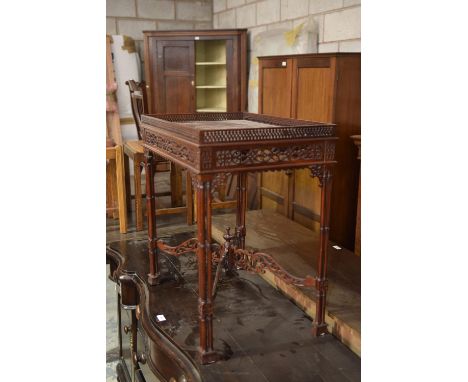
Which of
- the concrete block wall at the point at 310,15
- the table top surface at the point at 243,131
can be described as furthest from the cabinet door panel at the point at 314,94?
the table top surface at the point at 243,131

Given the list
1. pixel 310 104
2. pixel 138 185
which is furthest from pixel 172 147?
pixel 310 104

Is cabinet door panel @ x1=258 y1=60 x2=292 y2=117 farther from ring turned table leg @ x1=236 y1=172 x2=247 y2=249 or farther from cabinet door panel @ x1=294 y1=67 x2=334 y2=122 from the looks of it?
ring turned table leg @ x1=236 y1=172 x2=247 y2=249

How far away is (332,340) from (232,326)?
0.45 meters

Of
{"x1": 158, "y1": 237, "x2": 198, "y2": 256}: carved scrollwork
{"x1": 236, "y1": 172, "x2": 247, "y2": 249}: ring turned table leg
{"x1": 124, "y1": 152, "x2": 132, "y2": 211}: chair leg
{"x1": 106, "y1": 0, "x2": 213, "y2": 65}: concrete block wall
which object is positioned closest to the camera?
{"x1": 158, "y1": 237, "x2": 198, "y2": 256}: carved scrollwork

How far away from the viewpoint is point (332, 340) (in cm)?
214

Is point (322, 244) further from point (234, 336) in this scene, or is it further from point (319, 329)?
point (234, 336)

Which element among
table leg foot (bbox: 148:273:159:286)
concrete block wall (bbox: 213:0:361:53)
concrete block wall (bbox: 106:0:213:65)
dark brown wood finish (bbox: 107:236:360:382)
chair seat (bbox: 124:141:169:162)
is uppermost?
concrete block wall (bbox: 106:0:213:65)

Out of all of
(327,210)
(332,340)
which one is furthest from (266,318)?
(327,210)

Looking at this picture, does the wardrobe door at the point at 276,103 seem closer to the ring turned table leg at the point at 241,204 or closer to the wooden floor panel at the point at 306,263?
the wooden floor panel at the point at 306,263

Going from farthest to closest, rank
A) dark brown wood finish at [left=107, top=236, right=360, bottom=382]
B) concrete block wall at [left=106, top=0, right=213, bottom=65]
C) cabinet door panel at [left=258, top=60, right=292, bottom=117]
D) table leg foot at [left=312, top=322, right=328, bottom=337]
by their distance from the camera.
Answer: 1. concrete block wall at [left=106, top=0, right=213, bottom=65]
2. cabinet door panel at [left=258, top=60, right=292, bottom=117]
3. table leg foot at [left=312, top=322, right=328, bottom=337]
4. dark brown wood finish at [left=107, top=236, right=360, bottom=382]

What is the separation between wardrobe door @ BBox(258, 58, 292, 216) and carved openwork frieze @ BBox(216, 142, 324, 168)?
1.60 m

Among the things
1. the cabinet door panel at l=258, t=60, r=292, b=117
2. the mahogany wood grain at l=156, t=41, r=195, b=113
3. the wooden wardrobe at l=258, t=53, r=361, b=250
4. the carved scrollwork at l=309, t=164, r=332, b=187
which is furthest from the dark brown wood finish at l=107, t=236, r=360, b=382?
the mahogany wood grain at l=156, t=41, r=195, b=113

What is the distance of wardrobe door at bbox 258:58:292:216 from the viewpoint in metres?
3.58

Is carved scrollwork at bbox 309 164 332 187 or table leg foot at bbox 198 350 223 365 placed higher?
carved scrollwork at bbox 309 164 332 187
